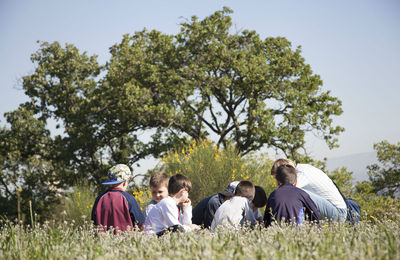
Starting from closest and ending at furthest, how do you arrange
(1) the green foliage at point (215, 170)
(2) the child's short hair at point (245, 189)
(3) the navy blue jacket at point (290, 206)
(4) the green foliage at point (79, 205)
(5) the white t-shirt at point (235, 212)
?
(3) the navy blue jacket at point (290, 206) < (5) the white t-shirt at point (235, 212) < (2) the child's short hair at point (245, 189) < (1) the green foliage at point (215, 170) < (4) the green foliage at point (79, 205)

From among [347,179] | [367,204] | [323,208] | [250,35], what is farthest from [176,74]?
[323,208]

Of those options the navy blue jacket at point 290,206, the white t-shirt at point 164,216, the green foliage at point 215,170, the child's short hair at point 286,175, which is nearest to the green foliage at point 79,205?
the green foliage at point 215,170

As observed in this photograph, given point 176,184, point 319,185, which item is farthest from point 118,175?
point 319,185

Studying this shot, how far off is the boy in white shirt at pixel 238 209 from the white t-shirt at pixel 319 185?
0.92 metres

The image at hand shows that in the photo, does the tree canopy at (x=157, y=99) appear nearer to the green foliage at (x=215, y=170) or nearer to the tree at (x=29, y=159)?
the tree at (x=29, y=159)

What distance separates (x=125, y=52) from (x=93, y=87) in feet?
8.85

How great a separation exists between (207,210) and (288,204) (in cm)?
143

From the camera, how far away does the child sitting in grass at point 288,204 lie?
14.3 feet

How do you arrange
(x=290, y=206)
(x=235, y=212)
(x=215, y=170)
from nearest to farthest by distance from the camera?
(x=290, y=206) < (x=235, y=212) < (x=215, y=170)

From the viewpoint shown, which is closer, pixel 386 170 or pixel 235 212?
pixel 235 212

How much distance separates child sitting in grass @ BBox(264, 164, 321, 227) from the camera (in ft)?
14.3

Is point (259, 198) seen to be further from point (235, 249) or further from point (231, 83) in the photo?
point (231, 83)

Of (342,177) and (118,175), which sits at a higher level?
(118,175)

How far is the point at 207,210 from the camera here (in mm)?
5488
